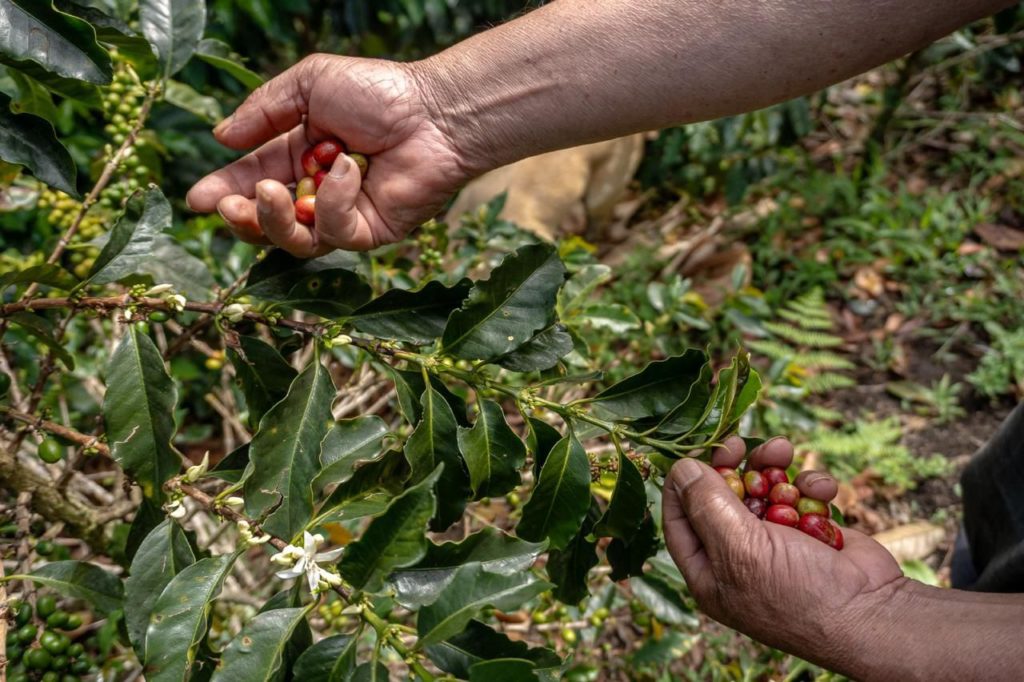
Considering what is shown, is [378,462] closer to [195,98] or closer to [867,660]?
[867,660]

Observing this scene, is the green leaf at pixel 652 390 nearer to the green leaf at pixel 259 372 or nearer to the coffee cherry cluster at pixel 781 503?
the coffee cherry cluster at pixel 781 503

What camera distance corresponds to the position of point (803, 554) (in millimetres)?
1253

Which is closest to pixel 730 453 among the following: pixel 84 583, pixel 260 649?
pixel 260 649

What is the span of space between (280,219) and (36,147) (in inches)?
15.9

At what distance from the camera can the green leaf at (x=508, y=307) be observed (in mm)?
1275

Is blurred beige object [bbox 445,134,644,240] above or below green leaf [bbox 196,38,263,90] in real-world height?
below

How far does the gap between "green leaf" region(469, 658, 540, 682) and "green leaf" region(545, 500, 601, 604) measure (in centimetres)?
48

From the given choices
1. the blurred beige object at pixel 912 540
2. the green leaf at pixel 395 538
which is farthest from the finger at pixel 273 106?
the blurred beige object at pixel 912 540

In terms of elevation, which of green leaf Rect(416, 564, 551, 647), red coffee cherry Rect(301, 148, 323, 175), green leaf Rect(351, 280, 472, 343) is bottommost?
green leaf Rect(416, 564, 551, 647)

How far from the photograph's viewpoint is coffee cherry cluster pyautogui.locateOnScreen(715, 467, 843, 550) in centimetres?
132

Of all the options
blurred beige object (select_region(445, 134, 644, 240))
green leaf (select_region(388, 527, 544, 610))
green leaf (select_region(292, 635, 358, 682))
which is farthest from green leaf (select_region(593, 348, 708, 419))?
blurred beige object (select_region(445, 134, 644, 240))

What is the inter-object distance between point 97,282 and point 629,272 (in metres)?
2.56

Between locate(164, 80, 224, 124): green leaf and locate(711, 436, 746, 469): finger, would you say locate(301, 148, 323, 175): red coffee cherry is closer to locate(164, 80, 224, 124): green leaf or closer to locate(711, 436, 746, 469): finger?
locate(164, 80, 224, 124): green leaf

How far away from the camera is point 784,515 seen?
1.32 metres
